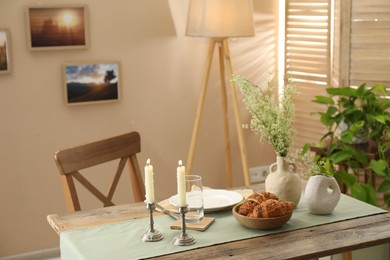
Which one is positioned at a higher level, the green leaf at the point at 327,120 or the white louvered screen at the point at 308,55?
the white louvered screen at the point at 308,55

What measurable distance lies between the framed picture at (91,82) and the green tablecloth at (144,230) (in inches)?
63.3

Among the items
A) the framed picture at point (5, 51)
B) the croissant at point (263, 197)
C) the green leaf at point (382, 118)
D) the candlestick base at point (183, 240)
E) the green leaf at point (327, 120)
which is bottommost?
the candlestick base at point (183, 240)

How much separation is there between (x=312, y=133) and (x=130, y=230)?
2.33 metres

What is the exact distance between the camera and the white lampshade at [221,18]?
3773 mm

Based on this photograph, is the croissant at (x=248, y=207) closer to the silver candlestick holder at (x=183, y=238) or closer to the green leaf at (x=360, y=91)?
the silver candlestick holder at (x=183, y=238)

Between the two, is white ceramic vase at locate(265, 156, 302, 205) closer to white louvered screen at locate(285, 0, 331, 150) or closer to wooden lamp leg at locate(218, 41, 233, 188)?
wooden lamp leg at locate(218, 41, 233, 188)

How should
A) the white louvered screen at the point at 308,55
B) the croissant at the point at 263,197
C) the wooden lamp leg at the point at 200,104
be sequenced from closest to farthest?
the croissant at the point at 263,197 < the wooden lamp leg at the point at 200,104 < the white louvered screen at the point at 308,55

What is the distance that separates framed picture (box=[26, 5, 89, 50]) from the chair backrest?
1.10 meters

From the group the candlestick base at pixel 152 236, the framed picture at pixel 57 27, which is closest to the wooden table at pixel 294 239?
the candlestick base at pixel 152 236

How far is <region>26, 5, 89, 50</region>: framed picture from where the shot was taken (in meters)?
3.67

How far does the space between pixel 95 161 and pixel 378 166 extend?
1.50 m

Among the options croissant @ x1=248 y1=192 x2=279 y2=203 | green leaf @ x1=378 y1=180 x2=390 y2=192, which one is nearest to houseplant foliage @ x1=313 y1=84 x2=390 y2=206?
green leaf @ x1=378 y1=180 x2=390 y2=192

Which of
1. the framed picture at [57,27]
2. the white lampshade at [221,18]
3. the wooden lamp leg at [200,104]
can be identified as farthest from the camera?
the wooden lamp leg at [200,104]

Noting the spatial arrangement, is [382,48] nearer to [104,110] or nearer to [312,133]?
[312,133]
